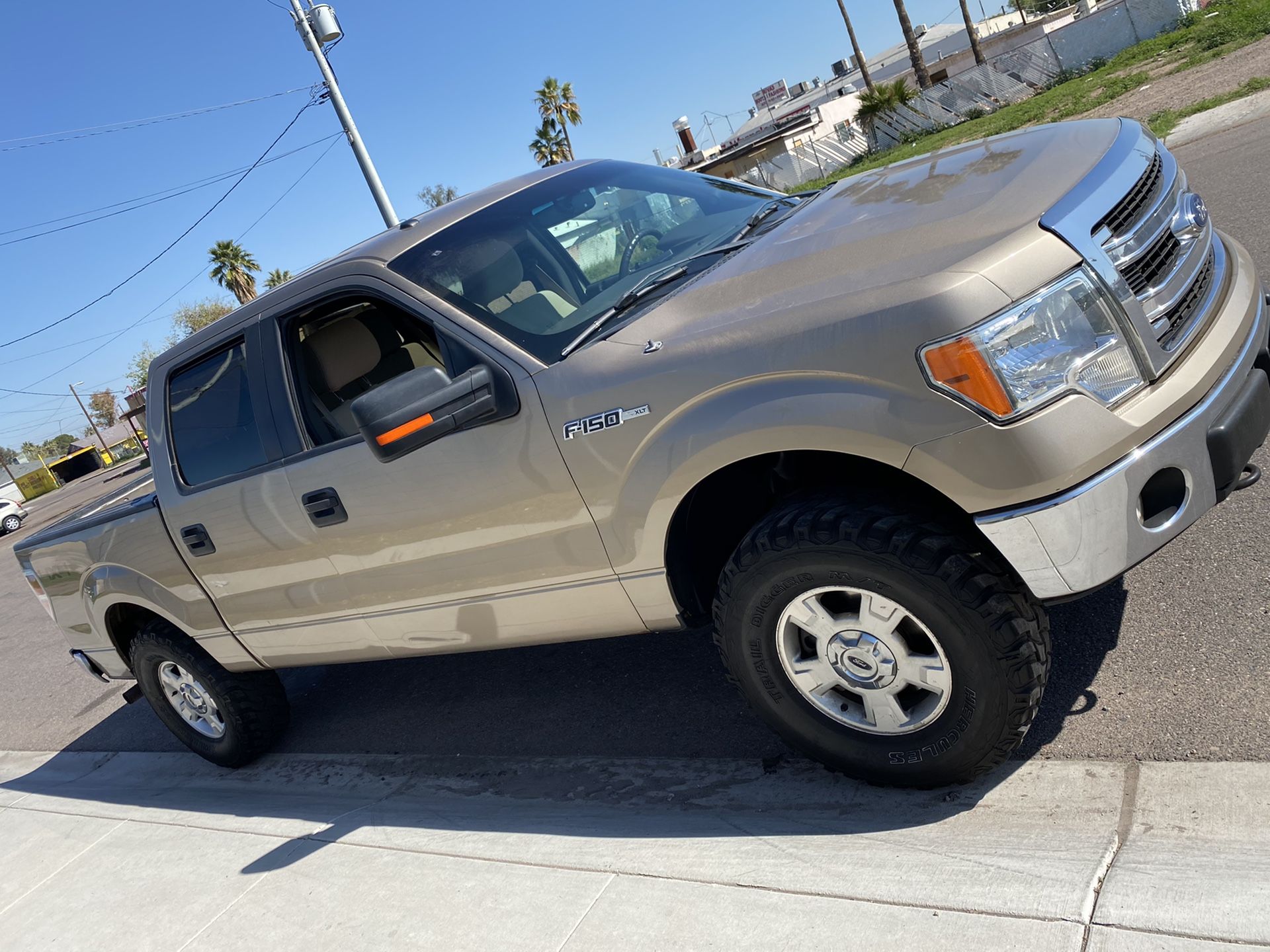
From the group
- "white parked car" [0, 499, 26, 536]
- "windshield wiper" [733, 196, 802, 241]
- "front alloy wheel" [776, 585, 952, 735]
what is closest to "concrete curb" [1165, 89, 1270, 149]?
"windshield wiper" [733, 196, 802, 241]

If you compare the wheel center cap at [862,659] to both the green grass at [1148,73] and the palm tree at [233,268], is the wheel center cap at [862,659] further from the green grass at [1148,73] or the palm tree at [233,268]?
the palm tree at [233,268]

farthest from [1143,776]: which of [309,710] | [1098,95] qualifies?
[1098,95]

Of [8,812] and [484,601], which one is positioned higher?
[484,601]

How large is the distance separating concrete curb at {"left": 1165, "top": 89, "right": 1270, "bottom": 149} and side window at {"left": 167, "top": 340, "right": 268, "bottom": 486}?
33.3 feet

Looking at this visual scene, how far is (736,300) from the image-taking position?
2.83 m

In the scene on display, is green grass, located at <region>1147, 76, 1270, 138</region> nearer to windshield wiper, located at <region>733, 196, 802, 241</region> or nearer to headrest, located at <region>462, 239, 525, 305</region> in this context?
windshield wiper, located at <region>733, 196, 802, 241</region>

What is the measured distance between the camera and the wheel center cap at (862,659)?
278 cm

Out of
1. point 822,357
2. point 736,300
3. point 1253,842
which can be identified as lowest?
point 1253,842

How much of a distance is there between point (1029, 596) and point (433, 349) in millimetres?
2176

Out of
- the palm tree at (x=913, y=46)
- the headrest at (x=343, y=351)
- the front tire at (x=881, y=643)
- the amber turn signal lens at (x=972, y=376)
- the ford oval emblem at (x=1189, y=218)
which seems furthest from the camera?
the palm tree at (x=913, y=46)

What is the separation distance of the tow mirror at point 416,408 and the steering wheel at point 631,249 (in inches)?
31.2

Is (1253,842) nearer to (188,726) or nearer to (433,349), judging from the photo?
(433,349)

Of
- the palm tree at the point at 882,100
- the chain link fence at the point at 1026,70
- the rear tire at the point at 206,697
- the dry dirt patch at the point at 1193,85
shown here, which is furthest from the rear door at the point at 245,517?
the palm tree at the point at 882,100

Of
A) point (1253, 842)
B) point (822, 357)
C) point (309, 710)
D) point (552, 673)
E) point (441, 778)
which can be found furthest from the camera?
point (309, 710)
